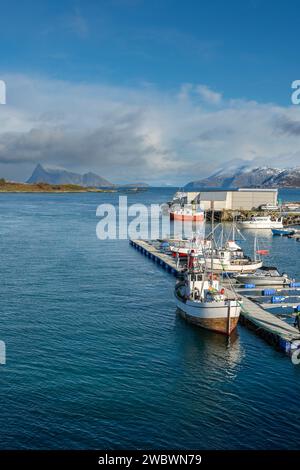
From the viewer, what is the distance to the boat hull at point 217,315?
1470 inches

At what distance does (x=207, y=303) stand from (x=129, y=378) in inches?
420

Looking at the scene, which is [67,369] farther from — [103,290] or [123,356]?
[103,290]

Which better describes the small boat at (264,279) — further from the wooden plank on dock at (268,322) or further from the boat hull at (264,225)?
the boat hull at (264,225)

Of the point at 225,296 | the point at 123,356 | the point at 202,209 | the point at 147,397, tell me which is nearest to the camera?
the point at 147,397

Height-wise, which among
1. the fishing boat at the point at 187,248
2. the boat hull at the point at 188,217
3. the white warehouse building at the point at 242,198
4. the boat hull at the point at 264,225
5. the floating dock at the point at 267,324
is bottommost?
the floating dock at the point at 267,324

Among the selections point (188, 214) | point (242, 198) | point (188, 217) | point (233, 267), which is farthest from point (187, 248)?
point (242, 198)

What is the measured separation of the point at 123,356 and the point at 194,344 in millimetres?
5993

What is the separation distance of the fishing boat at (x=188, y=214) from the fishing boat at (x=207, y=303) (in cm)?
8674

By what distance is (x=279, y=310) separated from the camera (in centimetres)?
4562

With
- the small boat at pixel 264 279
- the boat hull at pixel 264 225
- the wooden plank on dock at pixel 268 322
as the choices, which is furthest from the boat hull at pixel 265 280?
the boat hull at pixel 264 225

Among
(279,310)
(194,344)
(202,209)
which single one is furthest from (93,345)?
(202,209)

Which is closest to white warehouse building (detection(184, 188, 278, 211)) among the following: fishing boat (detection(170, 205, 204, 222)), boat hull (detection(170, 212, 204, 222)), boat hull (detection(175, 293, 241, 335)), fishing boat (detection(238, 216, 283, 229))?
fishing boat (detection(170, 205, 204, 222))

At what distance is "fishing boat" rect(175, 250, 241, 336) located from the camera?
37.5 meters

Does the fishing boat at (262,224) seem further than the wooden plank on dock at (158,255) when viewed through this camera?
Yes
